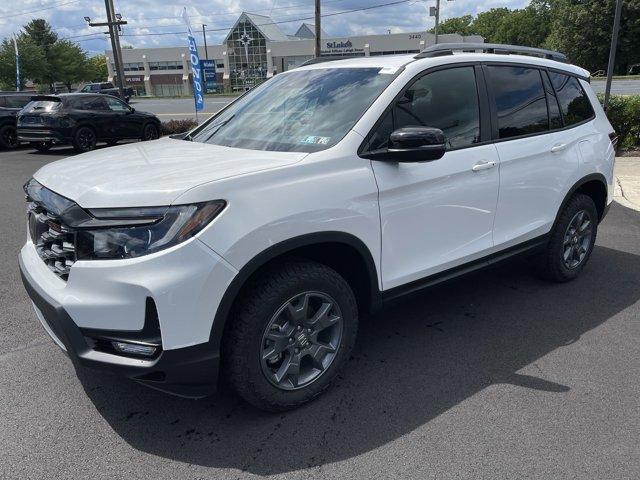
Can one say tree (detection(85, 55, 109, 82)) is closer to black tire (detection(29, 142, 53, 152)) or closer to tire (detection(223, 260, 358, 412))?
black tire (detection(29, 142, 53, 152))

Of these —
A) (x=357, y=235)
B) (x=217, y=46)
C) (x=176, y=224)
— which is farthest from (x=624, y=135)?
(x=217, y=46)

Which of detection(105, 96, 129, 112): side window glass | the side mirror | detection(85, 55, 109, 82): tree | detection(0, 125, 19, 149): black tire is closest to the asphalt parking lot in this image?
the side mirror

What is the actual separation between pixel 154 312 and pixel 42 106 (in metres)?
14.2

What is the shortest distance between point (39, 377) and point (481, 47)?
3.76 meters

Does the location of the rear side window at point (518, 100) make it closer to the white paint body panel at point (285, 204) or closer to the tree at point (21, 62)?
the white paint body panel at point (285, 204)

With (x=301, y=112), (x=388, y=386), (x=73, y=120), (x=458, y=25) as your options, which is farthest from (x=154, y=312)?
(x=458, y=25)

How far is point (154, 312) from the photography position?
2.35 m

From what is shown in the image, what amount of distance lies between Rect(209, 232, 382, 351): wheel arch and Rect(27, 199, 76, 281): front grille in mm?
770

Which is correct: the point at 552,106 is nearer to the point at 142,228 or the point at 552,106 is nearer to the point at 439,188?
the point at 439,188

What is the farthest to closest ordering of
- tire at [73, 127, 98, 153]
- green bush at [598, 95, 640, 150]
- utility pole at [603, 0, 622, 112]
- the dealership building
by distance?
1. the dealership building
2. tire at [73, 127, 98, 153]
3. green bush at [598, 95, 640, 150]
4. utility pole at [603, 0, 622, 112]

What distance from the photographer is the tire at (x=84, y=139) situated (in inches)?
563

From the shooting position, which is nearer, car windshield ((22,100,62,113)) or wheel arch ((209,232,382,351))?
wheel arch ((209,232,382,351))

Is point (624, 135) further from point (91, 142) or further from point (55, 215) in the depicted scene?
point (91, 142)

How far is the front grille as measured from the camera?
2562 mm
